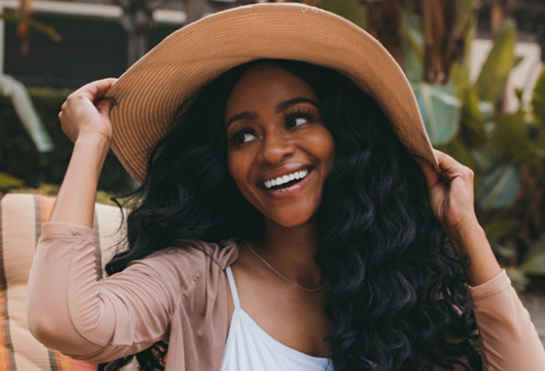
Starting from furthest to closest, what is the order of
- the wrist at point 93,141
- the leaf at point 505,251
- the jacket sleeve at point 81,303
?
the leaf at point 505,251
the wrist at point 93,141
the jacket sleeve at point 81,303

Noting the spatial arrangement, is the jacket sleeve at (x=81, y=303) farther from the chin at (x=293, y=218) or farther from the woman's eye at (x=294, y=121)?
the woman's eye at (x=294, y=121)

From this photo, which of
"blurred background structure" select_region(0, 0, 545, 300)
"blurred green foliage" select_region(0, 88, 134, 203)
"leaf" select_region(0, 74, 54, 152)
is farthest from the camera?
"blurred green foliage" select_region(0, 88, 134, 203)

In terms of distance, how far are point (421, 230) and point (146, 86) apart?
1018 millimetres

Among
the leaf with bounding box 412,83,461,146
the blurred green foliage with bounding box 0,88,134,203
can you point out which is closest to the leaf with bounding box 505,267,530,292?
the leaf with bounding box 412,83,461,146

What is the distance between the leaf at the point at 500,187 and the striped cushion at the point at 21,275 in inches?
142

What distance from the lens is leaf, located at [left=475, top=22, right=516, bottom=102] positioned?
5.25 m

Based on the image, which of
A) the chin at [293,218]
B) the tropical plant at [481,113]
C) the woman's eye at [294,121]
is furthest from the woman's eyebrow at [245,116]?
the tropical plant at [481,113]

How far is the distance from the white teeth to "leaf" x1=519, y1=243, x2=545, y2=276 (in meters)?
4.02

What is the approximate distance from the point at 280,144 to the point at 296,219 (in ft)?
0.80

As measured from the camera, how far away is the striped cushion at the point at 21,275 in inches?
70.6

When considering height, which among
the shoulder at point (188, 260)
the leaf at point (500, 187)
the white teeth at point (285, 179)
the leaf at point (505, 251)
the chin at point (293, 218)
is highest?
the white teeth at point (285, 179)

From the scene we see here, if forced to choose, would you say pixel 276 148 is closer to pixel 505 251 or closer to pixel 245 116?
pixel 245 116

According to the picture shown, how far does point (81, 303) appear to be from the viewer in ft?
4.22

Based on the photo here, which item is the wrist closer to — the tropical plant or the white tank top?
the white tank top
